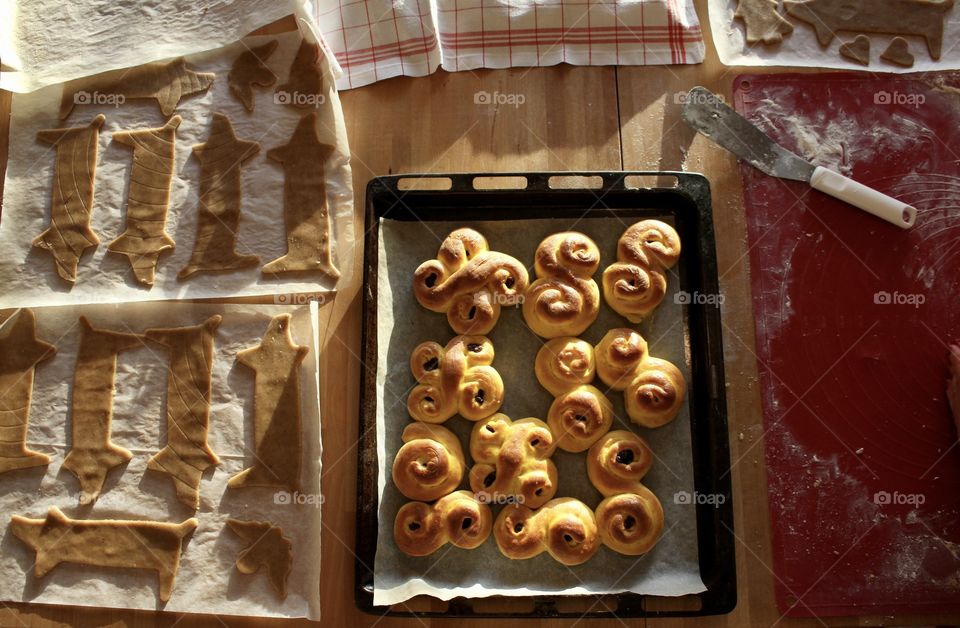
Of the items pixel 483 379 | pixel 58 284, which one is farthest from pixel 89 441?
pixel 483 379

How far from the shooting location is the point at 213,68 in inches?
83.6

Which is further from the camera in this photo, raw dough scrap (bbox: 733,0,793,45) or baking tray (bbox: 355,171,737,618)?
raw dough scrap (bbox: 733,0,793,45)

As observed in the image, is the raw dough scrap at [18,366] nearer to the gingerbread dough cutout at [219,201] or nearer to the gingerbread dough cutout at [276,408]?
the gingerbread dough cutout at [219,201]

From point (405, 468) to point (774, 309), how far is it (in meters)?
1.02

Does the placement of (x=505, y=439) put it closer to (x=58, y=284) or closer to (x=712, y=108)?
(x=712, y=108)

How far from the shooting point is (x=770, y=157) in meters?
2.01

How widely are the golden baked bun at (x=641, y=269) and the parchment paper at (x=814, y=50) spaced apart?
627 millimetres

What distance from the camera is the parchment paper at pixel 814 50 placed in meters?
2.11

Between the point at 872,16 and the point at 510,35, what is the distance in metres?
1.03

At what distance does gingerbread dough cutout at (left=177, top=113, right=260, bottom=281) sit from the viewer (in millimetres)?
1971

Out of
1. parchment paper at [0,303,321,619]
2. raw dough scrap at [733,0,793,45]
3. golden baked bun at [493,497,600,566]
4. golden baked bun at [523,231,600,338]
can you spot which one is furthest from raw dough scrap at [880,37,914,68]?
parchment paper at [0,303,321,619]

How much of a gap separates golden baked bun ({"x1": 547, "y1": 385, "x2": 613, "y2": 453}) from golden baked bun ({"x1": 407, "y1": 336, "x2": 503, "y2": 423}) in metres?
0.15

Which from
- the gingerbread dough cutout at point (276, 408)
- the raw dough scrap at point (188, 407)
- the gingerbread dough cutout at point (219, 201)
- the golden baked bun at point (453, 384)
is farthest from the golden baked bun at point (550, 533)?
the gingerbread dough cutout at point (219, 201)

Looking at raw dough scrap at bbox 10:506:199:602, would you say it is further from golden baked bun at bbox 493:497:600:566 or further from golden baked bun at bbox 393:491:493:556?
golden baked bun at bbox 493:497:600:566
